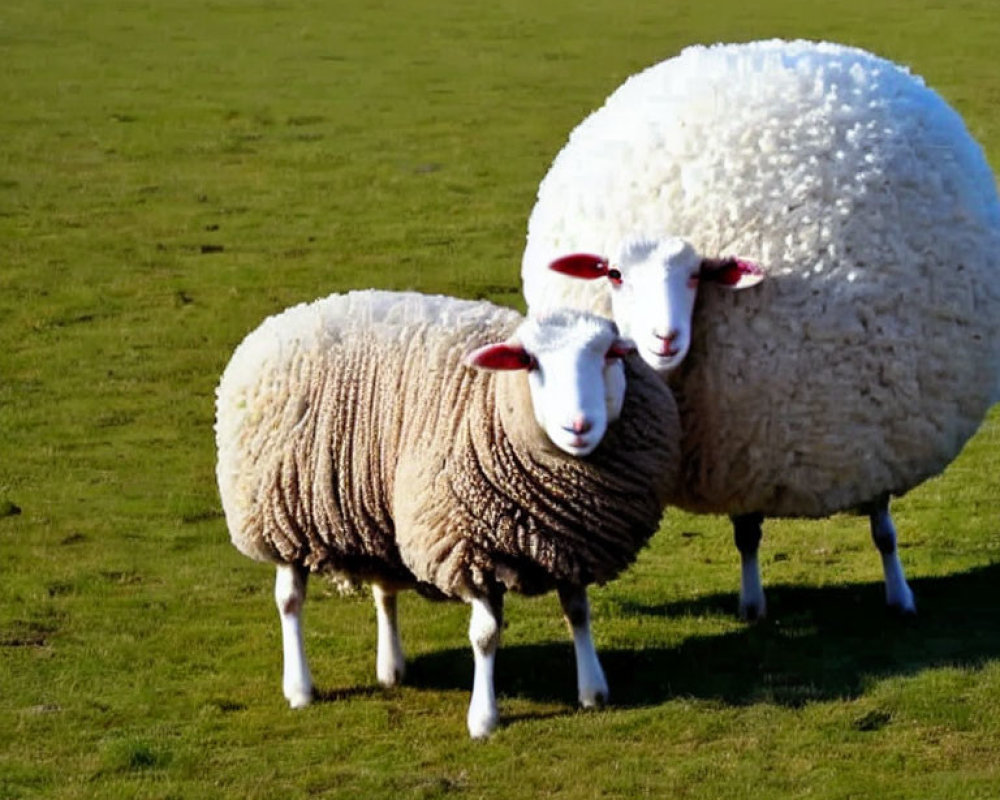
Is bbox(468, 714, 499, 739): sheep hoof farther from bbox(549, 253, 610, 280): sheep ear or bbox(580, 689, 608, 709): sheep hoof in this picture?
bbox(549, 253, 610, 280): sheep ear

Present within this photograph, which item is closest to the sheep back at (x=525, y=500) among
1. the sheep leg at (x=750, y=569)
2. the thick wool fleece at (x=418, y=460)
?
the thick wool fleece at (x=418, y=460)

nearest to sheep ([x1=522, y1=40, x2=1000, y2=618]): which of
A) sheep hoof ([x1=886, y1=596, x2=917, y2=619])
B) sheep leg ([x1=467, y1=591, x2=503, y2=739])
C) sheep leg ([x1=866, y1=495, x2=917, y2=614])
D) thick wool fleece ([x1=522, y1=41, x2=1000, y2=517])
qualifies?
Answer: thick wool fleece ([x1=522, y1=41, x2=1000, y2=517])

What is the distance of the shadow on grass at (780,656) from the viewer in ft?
24.9

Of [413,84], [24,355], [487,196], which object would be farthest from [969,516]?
[413,84]

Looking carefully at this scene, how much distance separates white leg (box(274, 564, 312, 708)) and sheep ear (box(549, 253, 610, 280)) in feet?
4.68

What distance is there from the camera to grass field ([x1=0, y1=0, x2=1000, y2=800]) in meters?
7.05

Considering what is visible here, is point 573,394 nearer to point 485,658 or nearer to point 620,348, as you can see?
point 620,348

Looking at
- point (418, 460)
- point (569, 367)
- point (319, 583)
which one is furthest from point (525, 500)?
point (319, 583)

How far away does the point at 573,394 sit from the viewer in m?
6.72

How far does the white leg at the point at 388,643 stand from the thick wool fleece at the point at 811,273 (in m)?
1.14

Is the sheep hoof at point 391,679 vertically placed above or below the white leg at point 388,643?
below

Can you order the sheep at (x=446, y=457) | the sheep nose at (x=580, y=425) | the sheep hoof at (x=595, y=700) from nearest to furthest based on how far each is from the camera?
1. the sheep nose at (x=580, y=425)
2. the sheep at (x=446, y=457)
3. the sheep hoof at (x=595, y=700)

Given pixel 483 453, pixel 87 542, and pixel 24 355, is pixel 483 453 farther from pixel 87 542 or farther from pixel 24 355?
pixel 24 355

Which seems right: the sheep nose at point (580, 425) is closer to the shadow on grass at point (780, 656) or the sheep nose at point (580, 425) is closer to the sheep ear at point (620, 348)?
the sheep ear at point (620, 348)
